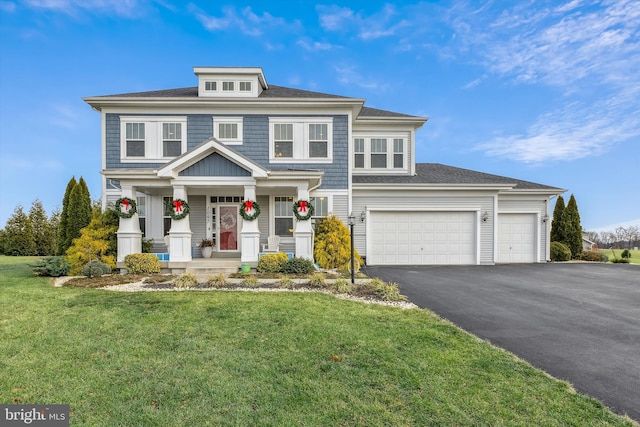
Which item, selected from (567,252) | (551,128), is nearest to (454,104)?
(551,128)

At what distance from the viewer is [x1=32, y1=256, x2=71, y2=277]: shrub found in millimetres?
9859

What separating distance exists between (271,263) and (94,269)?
5285 millimetres

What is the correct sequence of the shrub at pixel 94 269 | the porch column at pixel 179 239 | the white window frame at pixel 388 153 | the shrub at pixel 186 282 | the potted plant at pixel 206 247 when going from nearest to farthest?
the shrub at pixel 186 282 < the shrub at pixel 94 269 < the porch column at pixel 179 239 < the potted plant at pixel 206 247 < the white window frame at pixel 388 153

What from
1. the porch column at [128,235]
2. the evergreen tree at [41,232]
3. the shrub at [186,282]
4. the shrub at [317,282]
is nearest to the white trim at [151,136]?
the porch column at [128,235]

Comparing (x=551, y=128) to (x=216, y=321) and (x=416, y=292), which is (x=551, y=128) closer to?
(x=416, y=292)

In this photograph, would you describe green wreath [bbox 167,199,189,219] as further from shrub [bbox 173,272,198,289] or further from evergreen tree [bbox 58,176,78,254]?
evergreen tree [bbox 58,176,78,254]

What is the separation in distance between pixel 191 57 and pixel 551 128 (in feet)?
64.4

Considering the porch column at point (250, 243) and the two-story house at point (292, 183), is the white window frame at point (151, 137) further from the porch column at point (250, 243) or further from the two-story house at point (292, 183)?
the porch column at point (250, 243)

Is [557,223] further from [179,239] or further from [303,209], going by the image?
[179,239]

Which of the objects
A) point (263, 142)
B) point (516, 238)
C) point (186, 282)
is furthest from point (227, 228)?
point (516, 238)

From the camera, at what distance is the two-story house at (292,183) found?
11.0m

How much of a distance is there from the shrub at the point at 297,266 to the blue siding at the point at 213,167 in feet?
11.4

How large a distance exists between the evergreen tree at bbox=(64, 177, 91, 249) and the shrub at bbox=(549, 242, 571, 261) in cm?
2255

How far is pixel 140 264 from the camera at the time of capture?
1015 centimetres
